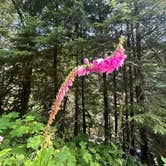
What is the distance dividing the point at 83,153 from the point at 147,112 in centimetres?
114

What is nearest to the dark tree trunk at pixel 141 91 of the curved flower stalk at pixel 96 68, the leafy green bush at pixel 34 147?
the leafy green bush at pixel 34 147

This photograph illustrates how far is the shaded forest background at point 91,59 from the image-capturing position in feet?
14.4

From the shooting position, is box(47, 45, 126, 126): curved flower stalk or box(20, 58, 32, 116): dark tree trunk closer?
box(47, 45, 126, 126): curved flower stalk

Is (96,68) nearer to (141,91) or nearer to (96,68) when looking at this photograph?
(96,68)

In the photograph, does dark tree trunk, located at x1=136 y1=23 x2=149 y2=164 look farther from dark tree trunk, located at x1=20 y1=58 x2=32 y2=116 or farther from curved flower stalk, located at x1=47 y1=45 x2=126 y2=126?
curved flower stalk, located at x1=47 y1=45 x2=126 y2=126

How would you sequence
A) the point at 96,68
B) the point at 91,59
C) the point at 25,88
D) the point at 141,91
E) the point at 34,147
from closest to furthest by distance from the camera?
the point at 96,68
the point at 34,147
the point at 141,91
the point at 91,59
the point at 25,88

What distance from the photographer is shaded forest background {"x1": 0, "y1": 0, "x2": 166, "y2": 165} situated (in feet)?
14.4

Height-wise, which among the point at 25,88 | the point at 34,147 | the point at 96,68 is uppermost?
the point at 25,88

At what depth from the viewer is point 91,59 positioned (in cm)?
513

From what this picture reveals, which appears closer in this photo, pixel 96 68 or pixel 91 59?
pixel 96 68

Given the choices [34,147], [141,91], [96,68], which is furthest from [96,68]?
[141,91]

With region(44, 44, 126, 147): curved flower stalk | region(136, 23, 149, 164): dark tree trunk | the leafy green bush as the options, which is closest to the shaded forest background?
region(136, 23, 149, 164): dark tree trunk

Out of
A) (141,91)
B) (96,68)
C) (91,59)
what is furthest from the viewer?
(91,59)

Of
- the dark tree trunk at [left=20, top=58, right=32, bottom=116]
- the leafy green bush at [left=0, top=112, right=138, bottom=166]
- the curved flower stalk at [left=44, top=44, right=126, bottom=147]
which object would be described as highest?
the dark tree trunk at [left=20, top=58, right=32, bottom=116]
